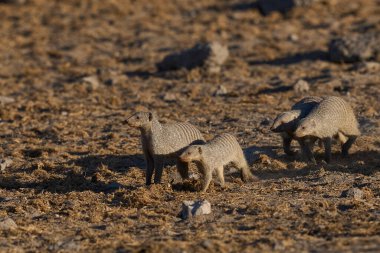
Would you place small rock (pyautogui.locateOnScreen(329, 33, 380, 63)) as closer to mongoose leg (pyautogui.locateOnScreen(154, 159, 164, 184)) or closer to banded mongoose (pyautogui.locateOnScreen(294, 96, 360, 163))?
banded mongoose (pyautogui.locateOnScreen(294, 96, 360, 163))

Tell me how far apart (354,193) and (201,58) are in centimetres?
1074

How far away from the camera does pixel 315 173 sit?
1291 cm

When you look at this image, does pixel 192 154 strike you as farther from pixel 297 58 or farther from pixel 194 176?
pixel 297 58

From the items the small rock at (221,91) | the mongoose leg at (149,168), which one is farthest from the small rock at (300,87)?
the mongoose leg at (149,168)

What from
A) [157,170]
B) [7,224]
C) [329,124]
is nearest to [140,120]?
[157,170]

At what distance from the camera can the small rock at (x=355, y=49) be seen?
21.3 m

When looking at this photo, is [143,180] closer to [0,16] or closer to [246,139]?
[246,139]

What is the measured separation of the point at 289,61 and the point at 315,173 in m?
9.97

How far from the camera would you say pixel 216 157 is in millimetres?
12086

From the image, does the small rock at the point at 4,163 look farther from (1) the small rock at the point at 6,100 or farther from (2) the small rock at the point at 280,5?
(2) the small rock at the point at 280,5

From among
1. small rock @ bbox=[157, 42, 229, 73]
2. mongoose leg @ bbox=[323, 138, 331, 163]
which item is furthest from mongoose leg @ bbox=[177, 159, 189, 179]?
small rock @ bbox=[157, 42, 229, 73]

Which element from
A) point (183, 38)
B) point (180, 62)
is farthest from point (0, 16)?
point (180, 62)

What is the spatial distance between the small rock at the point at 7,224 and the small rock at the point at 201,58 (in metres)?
11.4

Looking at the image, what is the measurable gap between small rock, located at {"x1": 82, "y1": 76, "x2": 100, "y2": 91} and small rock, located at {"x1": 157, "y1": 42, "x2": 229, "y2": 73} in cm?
209
